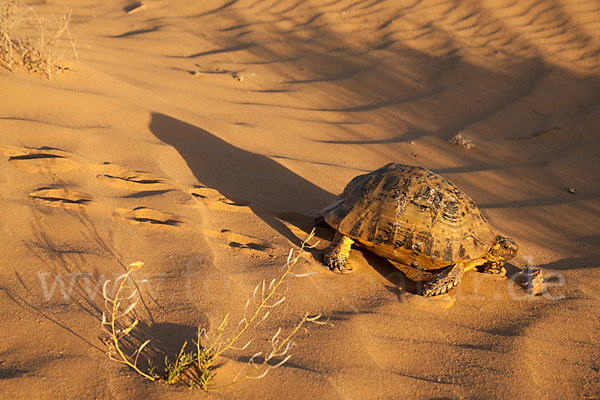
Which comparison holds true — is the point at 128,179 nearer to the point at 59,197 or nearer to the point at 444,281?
the point at 59,197

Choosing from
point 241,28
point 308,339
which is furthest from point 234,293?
point 241,28

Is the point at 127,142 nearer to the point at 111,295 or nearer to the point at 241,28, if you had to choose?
the point at 111,295

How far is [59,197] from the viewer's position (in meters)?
3.05

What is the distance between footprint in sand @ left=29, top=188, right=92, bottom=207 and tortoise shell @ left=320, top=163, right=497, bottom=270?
168cm

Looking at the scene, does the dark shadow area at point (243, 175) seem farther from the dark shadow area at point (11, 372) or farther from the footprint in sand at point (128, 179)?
the dark shadow area at point (11, 372)

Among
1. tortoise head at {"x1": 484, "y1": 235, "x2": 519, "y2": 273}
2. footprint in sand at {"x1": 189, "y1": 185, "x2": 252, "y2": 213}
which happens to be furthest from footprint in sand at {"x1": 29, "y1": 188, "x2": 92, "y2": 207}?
tortoise head at {"x1": 484, "y1": 235, "x2": 519, "y2": 273}

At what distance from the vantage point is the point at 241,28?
8562 mm

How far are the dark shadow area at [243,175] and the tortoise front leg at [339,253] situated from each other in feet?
1.16

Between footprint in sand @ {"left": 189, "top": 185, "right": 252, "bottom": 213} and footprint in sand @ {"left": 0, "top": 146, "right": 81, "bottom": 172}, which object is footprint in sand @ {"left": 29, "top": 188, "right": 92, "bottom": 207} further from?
footprint in sand @ {"left": 189, "top": 185, "right": 252, "bottom": 213}

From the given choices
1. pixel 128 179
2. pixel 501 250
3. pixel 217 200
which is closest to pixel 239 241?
pixel 217 200

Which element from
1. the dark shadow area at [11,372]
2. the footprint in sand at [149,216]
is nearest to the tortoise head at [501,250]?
the footprint in sand at [149,216]

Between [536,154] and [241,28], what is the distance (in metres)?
5.70

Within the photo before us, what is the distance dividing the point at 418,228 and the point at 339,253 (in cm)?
53

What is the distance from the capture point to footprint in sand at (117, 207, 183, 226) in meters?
3.03
